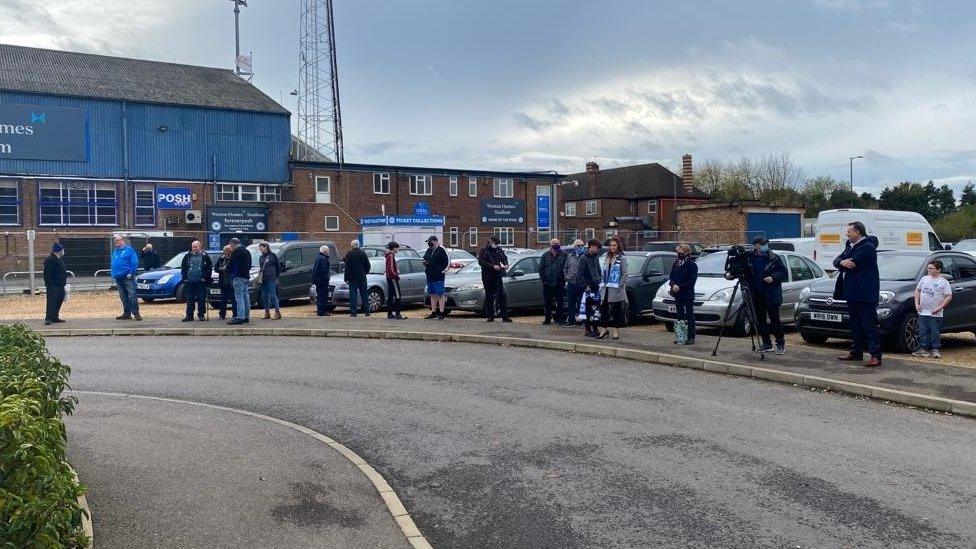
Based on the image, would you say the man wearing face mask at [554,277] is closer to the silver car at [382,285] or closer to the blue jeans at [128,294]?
the silver car at [382,285]

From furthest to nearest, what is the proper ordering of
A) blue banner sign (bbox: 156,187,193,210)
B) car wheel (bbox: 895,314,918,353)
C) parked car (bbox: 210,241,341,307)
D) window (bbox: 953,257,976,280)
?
blue banner sign (bbox: 156,187,193,210) → parked car (bbox: 210,241,341,307) → window (bbox: 953,257,976,280) → car wheel (bbox: 895,314,918,353)

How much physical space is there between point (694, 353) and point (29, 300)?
72.5 ft

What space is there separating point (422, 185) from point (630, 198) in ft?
78.5

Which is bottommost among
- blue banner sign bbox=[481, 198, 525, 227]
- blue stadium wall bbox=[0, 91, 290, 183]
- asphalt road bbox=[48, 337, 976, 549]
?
asphalt road bbox=[48, 337, 976, 549]

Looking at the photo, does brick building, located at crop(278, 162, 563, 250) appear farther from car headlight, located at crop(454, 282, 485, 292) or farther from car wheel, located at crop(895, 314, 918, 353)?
car wheel, located at crop(895, 314, 918, 353)

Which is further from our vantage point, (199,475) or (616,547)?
(199,475)

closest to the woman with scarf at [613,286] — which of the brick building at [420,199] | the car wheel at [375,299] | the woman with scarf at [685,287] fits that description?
the woman with scarf at [685,287]

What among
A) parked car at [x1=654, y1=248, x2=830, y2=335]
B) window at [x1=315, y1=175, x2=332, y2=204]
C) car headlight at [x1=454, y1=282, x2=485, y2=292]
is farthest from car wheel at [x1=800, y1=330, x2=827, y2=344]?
window at [x1=315, y1=175, x2=332, y2=204]

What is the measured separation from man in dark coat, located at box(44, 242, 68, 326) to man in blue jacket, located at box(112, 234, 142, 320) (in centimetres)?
105

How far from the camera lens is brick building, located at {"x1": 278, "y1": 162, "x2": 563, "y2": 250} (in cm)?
5078

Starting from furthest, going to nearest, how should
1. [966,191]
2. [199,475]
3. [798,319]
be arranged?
[966,191], [798,319], [199,475]

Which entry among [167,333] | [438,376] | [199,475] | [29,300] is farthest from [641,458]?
[29,300]

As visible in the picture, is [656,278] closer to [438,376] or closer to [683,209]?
[438,376]

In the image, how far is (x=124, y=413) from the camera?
27.8 feet
